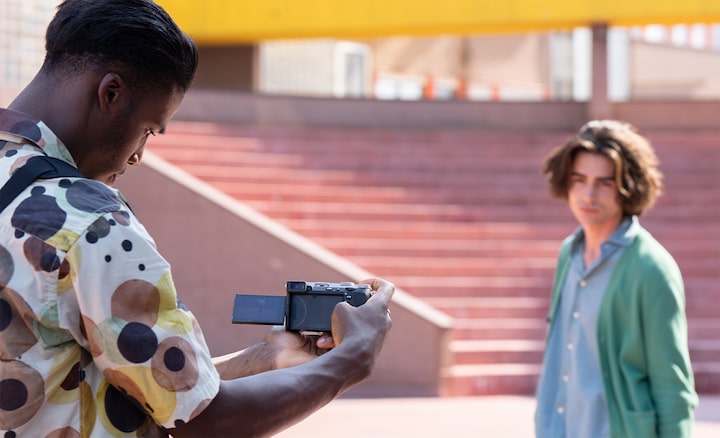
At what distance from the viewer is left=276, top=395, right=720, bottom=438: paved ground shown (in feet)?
22.0

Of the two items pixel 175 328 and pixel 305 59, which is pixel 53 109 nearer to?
pixel 175 328

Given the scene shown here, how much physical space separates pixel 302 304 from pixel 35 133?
49 cm

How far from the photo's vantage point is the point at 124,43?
1401 mm

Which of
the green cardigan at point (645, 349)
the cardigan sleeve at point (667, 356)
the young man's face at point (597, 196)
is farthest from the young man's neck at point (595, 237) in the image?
the cardigan sleeve at point (667, 356)

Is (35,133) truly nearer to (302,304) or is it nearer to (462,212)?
(302,304)

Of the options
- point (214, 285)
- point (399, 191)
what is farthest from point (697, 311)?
point (214, 285)

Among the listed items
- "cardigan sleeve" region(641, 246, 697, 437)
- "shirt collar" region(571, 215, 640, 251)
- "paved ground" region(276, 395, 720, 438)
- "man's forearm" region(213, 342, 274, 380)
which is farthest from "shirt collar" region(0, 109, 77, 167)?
"paved ground" region(276, 395, 720, 438)

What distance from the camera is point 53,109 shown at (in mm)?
1444

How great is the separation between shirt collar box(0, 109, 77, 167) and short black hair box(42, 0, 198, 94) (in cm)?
9

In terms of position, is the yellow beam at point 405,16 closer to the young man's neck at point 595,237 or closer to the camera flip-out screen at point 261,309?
the young man's neck at point 595,237

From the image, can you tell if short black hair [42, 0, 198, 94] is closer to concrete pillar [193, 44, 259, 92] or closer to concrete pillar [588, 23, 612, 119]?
concrete pillar [588, 23, 612, 119]

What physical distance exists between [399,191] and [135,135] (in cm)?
1031

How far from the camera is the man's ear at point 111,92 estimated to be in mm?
1408

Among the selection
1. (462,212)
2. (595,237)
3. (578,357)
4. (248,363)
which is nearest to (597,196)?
(595,237)
